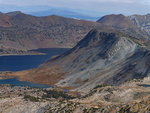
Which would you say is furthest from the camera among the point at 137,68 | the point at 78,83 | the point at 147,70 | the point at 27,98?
the point at 78,83

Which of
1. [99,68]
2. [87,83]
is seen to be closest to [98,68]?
[99,68]

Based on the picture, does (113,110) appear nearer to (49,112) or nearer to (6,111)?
(49,112)

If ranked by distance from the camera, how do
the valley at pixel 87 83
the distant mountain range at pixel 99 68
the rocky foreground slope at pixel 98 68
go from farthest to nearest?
1. the rocky foreground slope at pixel 98 68
2. the distant mountain range at pixel 99 68
3. the valley at pixel 87 83

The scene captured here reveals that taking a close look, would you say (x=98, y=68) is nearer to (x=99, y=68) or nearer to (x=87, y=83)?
(x=99, y=68)

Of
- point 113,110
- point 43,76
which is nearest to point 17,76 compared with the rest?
point 43,76

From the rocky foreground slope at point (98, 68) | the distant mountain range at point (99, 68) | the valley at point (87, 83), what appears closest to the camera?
the valley at point (87, 83)

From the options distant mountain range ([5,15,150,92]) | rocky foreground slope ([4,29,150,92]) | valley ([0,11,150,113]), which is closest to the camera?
valley ([0,11,150,113])

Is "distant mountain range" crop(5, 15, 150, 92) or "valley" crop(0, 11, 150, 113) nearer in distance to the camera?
"valley" crop(0, 11, 150, 113)

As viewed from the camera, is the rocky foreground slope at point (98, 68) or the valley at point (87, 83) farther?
the rocky foreground slope at point (98, 68)

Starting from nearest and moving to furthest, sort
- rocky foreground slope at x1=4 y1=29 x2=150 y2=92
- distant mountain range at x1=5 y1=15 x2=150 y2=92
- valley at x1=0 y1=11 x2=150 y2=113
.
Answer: valley at x1=0 y1=11 x2=150 y2=113, distant mountain range at x1=5 y1=15 x2=150 y2=92, rocky foreground slope at x1=4 y1=29 x2=150 y2=92

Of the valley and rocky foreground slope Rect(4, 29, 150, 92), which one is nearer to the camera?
the valley

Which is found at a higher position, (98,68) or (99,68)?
(99,68)
